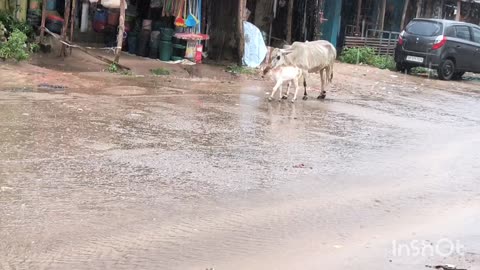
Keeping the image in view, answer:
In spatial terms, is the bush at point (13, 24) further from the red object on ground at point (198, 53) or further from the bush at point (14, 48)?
the red object on ground at point (198, 53)

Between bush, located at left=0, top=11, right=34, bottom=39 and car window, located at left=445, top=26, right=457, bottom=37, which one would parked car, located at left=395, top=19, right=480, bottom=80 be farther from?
bush, located at left=0, top=11, right=34, bottom=39

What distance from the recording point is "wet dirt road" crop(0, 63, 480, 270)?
15.8 ft

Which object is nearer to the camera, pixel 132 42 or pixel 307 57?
pixel 307 57

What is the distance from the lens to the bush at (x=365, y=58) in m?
22.7

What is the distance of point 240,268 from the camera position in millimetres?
4523

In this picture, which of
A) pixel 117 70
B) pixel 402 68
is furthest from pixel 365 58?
pixel 117 70

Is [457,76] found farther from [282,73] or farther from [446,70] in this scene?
[282,73]

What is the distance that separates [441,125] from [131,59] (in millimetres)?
8100

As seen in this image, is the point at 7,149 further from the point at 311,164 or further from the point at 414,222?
the point at 414,222

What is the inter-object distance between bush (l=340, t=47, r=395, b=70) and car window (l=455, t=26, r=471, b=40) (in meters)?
2.53

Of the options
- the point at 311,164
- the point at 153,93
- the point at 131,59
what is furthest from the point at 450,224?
the point at 131,59

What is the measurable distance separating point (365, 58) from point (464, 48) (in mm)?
3439

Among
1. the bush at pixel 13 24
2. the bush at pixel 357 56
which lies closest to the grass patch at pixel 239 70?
the bush at pixel 13 24

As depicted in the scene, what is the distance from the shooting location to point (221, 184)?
6.56 m
